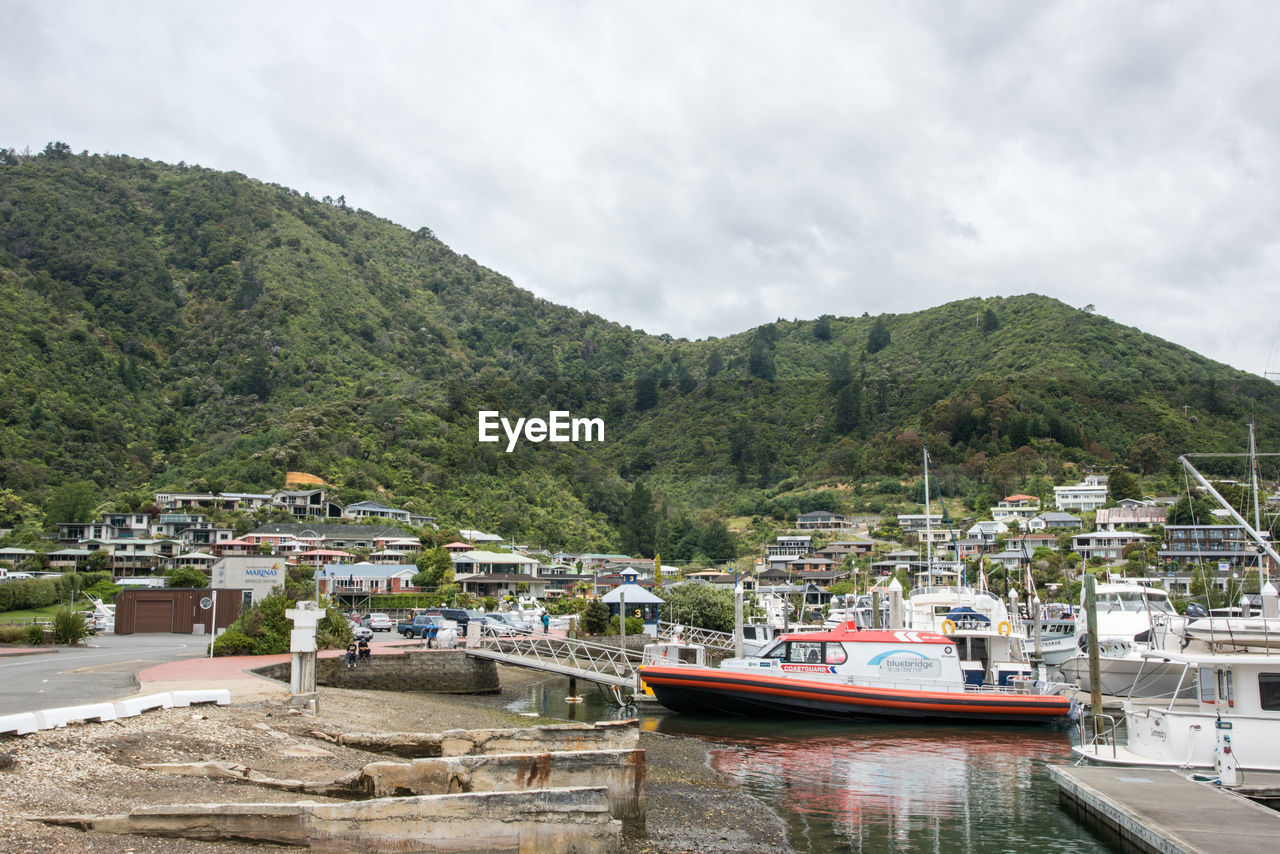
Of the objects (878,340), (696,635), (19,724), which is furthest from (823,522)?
(19,724)

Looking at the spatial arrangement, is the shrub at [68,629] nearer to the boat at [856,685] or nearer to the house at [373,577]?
the boat at [856,685]

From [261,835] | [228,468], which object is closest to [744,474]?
[228,468]

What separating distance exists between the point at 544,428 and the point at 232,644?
314 feet

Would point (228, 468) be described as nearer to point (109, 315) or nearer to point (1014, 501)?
point (109, 315)

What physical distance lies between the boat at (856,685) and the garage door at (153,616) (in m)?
21.6

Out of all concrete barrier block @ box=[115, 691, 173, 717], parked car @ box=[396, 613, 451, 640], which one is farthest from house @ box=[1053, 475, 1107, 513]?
concrete barrier block @ box=[115, 691, 173, 717]

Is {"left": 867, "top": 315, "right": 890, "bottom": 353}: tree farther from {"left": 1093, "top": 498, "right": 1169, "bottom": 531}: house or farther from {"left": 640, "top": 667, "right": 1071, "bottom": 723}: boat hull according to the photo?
{"left": 640, "top": 667, "right": 1071, "bottom": 723}: boat hull

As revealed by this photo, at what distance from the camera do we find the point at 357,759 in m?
14.2

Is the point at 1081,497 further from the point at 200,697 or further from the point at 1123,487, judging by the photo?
the point at 200,697

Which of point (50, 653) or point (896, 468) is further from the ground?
point (896, 468)

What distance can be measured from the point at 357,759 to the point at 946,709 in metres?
18.1

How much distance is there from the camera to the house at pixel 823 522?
10243 centimetres

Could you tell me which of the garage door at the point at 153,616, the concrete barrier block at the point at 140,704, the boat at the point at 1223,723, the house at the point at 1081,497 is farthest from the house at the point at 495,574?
the boat at the point at 1223,723

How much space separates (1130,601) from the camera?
37.0 meters
